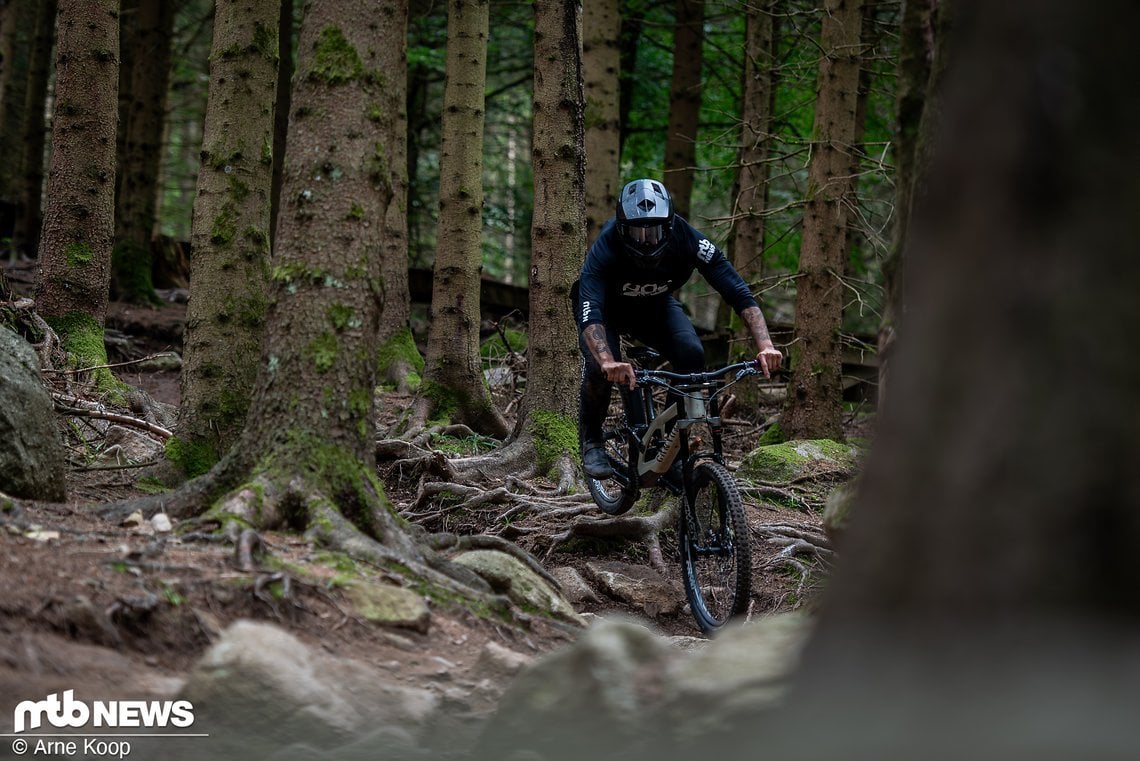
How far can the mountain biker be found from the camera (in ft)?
21.7

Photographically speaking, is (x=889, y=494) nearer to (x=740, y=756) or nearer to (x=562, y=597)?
(x=740, y=756)

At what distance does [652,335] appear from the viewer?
7238 mm

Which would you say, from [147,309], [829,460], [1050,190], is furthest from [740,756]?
[147,309]

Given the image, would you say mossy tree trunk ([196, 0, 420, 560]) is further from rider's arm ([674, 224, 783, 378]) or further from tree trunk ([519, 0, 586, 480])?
tree trunk ([519, 0, 586, 480])

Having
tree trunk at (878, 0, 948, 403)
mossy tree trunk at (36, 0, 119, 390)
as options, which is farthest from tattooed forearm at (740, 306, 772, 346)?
mossy tree trunk at (36, 0, 119, 390)

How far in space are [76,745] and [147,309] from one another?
13353mm

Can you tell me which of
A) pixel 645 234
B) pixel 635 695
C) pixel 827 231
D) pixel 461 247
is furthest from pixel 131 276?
pixel 635 695

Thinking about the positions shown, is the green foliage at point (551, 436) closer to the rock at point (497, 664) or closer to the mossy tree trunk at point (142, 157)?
the rock at point (497, 664)

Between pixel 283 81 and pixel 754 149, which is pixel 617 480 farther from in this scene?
pixel 283 81

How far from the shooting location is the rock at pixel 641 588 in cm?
733

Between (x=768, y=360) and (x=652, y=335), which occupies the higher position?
(x=652, y=335)

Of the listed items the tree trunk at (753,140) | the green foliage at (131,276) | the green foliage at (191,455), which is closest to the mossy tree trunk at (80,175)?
the green foliage at (191,455)

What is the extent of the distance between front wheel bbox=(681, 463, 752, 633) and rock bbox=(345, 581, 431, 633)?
205 centimetres

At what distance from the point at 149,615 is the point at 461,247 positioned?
7299mm
